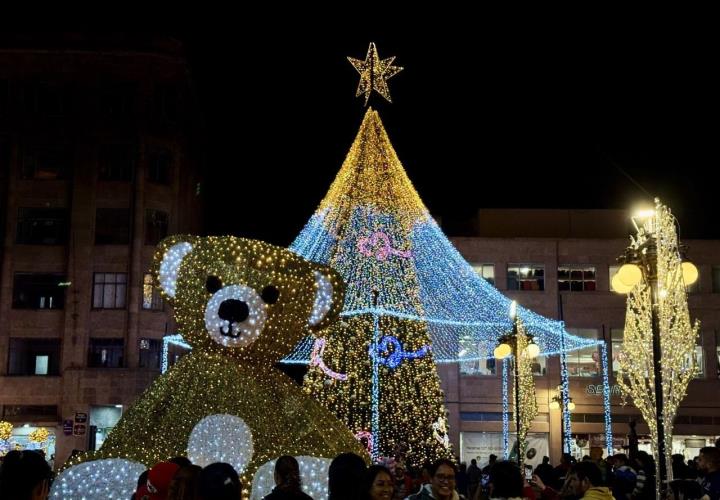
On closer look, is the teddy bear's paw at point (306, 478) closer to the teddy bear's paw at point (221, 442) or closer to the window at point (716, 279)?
the teddy bear's paw at point (221, 442)

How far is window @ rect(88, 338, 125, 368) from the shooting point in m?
36.7

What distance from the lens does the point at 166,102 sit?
131 ft

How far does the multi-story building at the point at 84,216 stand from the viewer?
36.2m

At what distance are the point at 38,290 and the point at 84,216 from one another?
3.46 meters

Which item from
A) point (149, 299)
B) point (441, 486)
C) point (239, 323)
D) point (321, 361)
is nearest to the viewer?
point (441, 486)

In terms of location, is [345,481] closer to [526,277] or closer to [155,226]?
[155,226]

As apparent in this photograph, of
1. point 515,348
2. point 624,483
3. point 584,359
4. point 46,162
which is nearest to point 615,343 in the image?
point 584,359

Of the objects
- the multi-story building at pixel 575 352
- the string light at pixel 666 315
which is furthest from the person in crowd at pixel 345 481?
the multi-story building at pixel 575 352

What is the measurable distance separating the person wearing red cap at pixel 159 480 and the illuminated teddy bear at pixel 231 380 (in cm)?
393

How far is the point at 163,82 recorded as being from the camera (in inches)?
1569

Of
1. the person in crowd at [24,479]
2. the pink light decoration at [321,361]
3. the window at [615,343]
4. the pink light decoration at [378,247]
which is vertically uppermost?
the pink light decoration at [378,247]

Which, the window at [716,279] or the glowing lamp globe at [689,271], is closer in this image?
the glowing lamp globe at [689,271]

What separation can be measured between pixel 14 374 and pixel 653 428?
29908 millimetres

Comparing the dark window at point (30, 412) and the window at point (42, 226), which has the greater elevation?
the window at point (42, 226)
